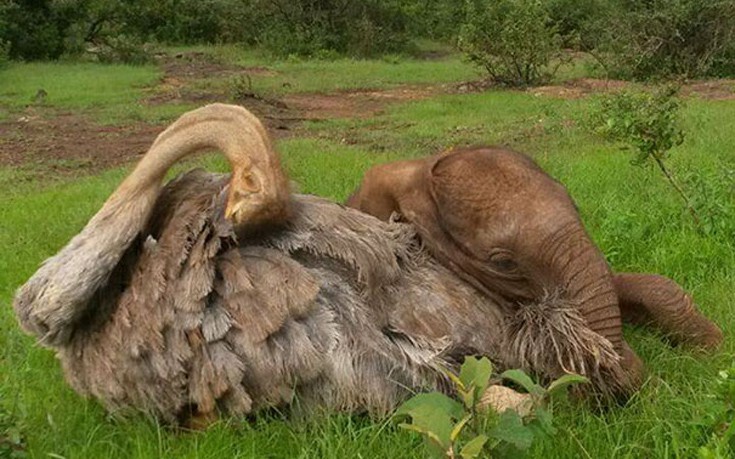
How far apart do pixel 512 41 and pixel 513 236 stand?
15.0 meters

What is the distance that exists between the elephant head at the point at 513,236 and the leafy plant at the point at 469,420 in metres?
0.80

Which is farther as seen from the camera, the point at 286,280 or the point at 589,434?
the point at 286,280

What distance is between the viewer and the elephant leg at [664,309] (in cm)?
377

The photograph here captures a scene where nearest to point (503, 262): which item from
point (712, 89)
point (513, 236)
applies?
point (513, 236)

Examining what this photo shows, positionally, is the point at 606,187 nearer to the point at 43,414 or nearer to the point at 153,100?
the point at 43,414

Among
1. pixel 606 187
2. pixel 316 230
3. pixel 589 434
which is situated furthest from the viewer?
pixel 606 187

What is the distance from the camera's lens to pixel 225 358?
2.99 meters

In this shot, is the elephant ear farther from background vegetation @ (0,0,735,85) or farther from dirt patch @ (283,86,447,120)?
background vegetation @ (0,0,735,85)

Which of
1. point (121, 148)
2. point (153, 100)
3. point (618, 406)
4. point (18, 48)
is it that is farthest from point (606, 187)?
point (18, 48)

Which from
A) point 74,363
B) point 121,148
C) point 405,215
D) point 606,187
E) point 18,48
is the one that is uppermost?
point 405,215

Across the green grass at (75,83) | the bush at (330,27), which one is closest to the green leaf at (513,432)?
the green grass at (75,83)

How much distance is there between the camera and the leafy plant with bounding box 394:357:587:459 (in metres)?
2.27

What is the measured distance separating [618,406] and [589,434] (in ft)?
1.02

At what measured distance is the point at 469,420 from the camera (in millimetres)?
2465
